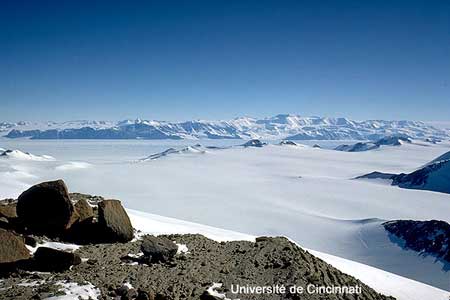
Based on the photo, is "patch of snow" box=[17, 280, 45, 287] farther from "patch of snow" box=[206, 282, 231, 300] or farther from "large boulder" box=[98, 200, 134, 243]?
"patch of snow" box=[206, 282, 231, 300]

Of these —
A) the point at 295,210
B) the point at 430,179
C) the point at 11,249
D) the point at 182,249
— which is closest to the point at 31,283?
the point at 11,249

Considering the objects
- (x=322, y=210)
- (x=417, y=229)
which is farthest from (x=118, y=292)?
(x=322, y=210)

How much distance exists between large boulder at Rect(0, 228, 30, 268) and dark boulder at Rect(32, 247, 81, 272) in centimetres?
43

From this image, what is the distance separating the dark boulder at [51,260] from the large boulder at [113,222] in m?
3.38

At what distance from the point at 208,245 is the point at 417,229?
55.9 m

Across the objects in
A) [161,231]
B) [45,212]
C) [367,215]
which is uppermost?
[45,212]

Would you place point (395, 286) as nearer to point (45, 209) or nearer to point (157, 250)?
point (157, 250)

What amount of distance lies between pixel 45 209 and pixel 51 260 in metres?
3.61

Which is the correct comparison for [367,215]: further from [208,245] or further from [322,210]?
[208,245]

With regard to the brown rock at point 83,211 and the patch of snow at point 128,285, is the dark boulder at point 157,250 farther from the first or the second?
the brown rock at point 83,211

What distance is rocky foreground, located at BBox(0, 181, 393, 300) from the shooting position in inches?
430

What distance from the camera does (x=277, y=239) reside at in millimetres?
17266

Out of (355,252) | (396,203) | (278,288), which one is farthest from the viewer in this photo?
(396,203)

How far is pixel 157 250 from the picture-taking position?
13664 mm
